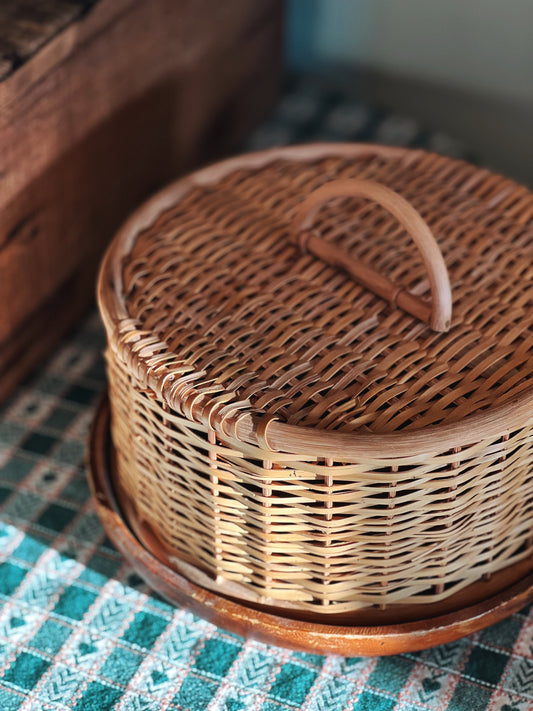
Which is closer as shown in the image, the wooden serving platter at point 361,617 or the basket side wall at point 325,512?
the basket side wall at point 325,512

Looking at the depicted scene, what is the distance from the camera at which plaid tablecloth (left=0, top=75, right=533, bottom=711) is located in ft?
3.24

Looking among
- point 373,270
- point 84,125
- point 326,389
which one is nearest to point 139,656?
point 326,389

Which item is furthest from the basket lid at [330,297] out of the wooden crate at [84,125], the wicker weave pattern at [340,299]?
the wooden crate at [84,125]

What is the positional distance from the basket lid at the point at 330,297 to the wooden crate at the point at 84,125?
0.22 meters

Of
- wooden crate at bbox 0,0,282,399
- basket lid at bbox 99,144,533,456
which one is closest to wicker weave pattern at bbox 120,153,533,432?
basket lid at bbox 99,144,533,456

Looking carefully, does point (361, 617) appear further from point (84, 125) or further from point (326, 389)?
point (84, 125)

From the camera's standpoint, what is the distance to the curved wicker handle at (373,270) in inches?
36.6

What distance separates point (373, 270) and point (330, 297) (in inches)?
2.2

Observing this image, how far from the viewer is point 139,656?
103cm

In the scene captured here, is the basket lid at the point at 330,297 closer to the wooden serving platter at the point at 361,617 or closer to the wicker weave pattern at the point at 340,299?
the wicker weave pattern at the point at 340,299

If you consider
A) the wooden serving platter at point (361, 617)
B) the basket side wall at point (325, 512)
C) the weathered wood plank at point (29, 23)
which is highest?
the weathered wood plank at point (29, 23)

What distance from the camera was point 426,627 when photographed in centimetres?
97

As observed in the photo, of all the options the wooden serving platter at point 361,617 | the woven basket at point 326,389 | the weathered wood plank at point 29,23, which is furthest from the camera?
the weathered wood plank at point 29,23

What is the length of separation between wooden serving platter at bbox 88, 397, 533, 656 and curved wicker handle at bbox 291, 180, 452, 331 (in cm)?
30
